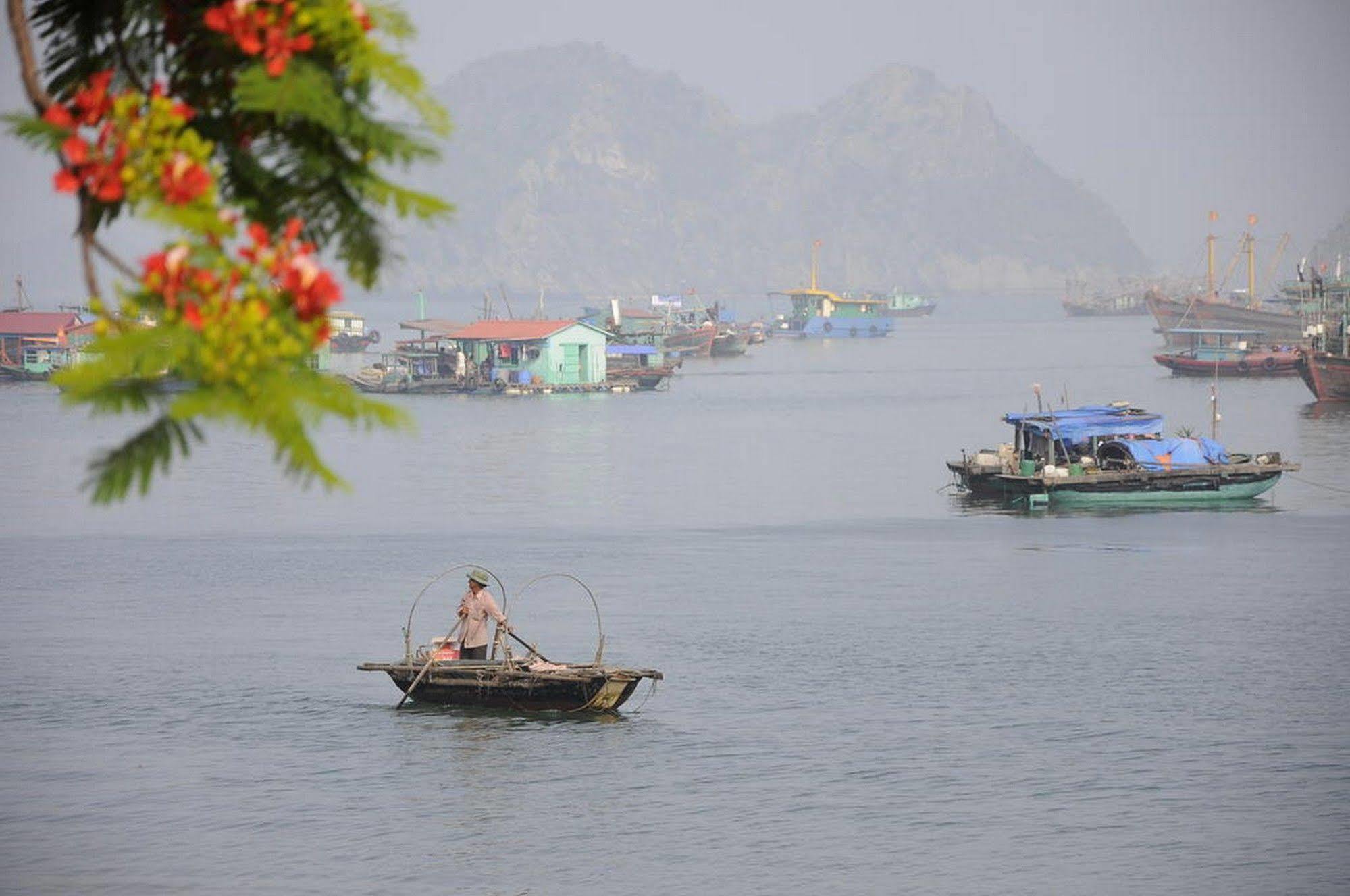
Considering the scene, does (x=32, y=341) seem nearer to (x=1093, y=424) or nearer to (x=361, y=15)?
(x=1093, y=424)

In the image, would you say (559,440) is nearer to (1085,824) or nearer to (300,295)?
(1085,824)

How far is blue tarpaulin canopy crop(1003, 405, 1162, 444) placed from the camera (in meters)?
68.6

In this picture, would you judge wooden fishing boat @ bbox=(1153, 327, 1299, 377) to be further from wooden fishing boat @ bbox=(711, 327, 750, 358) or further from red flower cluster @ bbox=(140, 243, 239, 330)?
red flower cluster @ bbox=(140, 243, 239, 330)

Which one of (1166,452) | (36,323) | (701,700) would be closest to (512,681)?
(701,700)

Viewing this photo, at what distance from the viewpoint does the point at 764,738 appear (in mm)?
36219

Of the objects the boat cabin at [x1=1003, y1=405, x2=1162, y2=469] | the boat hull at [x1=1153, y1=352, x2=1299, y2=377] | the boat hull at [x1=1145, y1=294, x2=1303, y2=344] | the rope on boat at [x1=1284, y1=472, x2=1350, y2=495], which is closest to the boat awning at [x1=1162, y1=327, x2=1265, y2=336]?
the boat hull at [x1=1145, y1=294, x2=1303, y2=344]

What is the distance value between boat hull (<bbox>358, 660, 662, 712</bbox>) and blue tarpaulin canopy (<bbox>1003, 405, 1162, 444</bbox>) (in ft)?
117

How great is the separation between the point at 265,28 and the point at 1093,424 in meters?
63.9

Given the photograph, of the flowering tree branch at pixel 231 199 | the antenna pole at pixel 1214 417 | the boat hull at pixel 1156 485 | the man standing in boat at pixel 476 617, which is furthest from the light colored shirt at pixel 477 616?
the antenna pole at pixel 1214 417

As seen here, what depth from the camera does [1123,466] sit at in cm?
6944

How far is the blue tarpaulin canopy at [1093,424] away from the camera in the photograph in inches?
2702

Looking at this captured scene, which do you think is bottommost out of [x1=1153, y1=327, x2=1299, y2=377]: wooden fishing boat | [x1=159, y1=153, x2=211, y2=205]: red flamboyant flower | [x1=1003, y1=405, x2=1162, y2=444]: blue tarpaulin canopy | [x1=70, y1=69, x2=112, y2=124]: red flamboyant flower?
[x1=1003, y1=405, x2=1162, y2=444]: blue tarpaulin canopy

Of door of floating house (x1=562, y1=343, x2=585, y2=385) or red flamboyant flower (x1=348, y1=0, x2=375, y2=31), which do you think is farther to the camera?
door of floating house (x1=562, y1=343, x2=585, y2=385)

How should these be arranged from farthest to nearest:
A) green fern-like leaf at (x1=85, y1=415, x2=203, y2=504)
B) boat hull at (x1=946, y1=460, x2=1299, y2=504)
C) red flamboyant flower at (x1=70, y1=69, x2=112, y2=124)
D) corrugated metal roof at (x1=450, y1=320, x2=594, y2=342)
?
corrugated metal roof at (x1=450, y1=320, x2=594, y2=342) < boat hull at (x1=946, y1=460, x2=1299, y2=504) < red flamboyant flower at (x1=70, y1=69, x2=112, y2=124) < green fern-like leaf at (x1=85, y1=415, x2=203, y2=504)
